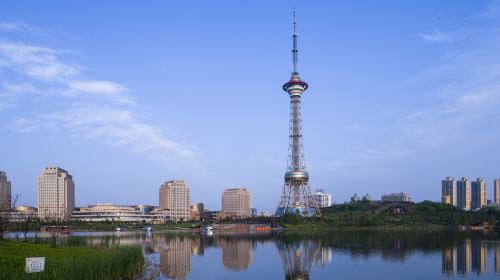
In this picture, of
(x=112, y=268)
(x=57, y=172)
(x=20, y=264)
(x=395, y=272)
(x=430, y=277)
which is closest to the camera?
(x=20, y=264)

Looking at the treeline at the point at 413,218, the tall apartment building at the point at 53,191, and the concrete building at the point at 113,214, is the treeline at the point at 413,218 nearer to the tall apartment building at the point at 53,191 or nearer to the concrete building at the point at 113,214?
the concrete building at the point at 113,214

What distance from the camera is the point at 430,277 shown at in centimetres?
2834

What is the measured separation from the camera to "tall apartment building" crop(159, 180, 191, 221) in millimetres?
174875

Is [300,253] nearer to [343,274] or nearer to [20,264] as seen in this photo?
[343,274]

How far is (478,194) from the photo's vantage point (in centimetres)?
18912

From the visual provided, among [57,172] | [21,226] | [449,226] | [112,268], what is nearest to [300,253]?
[112,268]

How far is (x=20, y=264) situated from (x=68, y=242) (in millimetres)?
19110

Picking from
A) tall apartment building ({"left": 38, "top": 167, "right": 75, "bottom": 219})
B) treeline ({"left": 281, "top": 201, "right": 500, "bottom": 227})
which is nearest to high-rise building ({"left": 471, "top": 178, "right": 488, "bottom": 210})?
treeline ({"left": 281, "top": 201, "right": 500, "bottom": 227})

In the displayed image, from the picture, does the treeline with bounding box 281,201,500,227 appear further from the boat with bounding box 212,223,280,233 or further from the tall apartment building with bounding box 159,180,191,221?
the tall apartment building with bounding box 159,180,191,221

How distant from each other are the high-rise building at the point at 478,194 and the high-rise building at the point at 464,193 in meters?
1.90

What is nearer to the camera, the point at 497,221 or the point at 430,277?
the point at 430,277

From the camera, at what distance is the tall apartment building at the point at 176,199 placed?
175 metres

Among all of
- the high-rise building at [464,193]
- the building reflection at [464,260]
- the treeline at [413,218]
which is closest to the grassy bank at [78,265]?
the building reflection at [464,260]

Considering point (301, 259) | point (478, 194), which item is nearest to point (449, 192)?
point (478, 194)
